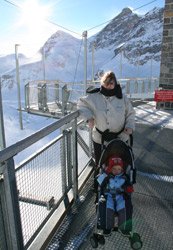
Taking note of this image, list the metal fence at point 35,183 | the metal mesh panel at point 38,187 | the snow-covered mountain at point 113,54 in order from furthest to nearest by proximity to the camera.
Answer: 1. the snow-covered mountain at point 113,54
2. the metal mesh panel at point 38,187
3. the metal fence at point 35,183


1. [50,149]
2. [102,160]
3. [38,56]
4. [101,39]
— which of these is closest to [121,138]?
[102,160]

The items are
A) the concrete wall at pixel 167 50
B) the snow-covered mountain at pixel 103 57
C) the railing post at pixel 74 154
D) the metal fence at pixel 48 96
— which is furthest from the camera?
the snow-covered mountain at pixel 103 57

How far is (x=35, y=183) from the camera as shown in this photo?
106 inches

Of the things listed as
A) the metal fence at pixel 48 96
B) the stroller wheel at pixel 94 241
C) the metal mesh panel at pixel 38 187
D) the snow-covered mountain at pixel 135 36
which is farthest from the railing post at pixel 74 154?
the snow-covered mountain at pixel 135 36

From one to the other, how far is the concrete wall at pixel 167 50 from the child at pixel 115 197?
19.6 feet

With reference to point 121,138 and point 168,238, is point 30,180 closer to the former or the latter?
point 121,138

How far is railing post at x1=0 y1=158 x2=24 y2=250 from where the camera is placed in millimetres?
2043

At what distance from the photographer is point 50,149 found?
2838 mm

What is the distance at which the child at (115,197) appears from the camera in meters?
2.61

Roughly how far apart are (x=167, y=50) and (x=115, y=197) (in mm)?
6415

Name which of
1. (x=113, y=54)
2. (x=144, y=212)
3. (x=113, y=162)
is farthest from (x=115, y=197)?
(x=113, y=54)

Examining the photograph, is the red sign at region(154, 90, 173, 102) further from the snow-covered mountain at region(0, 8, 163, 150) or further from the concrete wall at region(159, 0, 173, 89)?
the snow-covered mountain at region(0, 8, 163, 150)

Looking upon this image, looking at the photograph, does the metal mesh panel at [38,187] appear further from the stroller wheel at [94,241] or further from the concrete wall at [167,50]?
the concrete wall at [167,50]

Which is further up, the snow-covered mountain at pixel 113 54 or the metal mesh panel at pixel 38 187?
the snow-covered mountain at pixel 113 54
